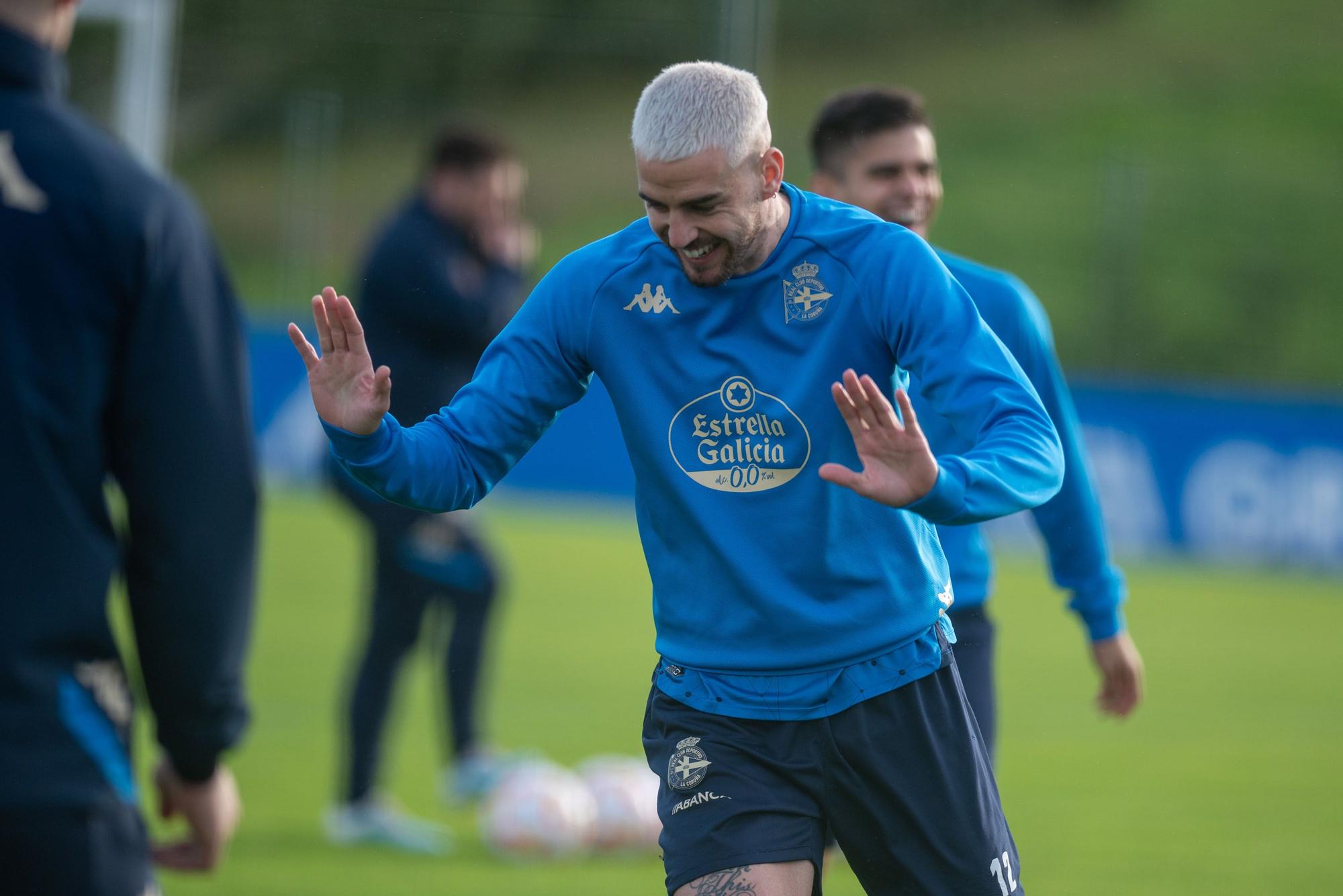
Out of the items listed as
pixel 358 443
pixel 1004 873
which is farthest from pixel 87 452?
pixel 1004 873

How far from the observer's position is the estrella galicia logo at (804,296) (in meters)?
3.16

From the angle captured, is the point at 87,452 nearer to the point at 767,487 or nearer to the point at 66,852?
the point at 66,852

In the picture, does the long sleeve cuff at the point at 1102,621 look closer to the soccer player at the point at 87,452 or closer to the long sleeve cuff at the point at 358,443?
the long sleeve cuff at the point at 358,443

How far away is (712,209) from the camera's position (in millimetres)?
3070

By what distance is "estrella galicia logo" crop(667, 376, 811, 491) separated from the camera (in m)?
3.14

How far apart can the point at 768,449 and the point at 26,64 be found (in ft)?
4.81

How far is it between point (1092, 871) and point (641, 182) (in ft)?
12.8

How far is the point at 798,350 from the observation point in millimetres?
3162

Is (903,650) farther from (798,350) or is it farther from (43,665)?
(43,665)

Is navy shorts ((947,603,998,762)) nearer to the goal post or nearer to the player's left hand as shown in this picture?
the player's left hand

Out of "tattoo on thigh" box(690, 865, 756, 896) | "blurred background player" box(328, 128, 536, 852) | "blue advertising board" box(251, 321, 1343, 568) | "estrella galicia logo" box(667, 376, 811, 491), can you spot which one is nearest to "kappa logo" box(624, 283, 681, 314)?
"estrella galicia logo" box(667, 376, 811, 491)

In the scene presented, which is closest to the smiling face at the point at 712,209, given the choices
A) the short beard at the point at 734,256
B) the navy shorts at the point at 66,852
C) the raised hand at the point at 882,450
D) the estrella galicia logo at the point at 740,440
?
the short beard at the point at 734,256

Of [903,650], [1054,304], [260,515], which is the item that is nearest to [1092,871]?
[903,650]

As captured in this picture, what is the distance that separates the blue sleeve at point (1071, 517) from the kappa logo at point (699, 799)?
1442 millimetres
